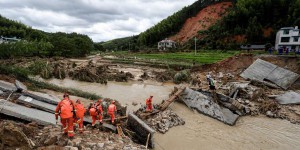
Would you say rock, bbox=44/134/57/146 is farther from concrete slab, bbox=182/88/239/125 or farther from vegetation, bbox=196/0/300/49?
vegetation, bbox=196/0/300/49

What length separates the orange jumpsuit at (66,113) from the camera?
6.59 metres

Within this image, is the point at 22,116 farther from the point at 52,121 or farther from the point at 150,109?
the point at 150,109

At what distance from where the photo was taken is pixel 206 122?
11.8 metres

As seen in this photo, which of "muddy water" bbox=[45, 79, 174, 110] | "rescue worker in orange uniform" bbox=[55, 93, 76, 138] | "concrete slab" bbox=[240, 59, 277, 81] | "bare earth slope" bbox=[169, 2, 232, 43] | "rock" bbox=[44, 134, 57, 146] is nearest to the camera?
"rock" bbox=[44, 134, 57, 146]

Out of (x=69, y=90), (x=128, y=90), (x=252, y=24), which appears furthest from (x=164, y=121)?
(x=252, y=24)

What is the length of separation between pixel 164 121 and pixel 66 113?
578 cm

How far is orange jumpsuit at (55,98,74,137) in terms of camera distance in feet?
21.6

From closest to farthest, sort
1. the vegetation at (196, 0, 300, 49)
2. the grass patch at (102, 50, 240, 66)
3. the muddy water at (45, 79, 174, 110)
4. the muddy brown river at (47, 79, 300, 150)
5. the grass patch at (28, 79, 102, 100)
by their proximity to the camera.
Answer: the muddy brown river at (47, 79, 300, 150) → the grass patch at (28, 79, 102, 100) → the muddy water at (45, 79, 174, 110) → the grass patch at (102, 50, 240, 66) → the vegetation at (196, 0, 300, 49)

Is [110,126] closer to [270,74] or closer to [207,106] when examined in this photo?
[207,106]

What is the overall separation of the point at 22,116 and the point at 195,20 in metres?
77.9

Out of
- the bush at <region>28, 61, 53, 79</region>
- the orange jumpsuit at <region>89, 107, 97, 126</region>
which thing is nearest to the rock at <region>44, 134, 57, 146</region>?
the orange jumpsuit at <region>89, 107, 97, 126</region>

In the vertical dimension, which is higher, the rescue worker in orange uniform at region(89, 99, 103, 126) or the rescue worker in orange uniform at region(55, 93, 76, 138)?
the rescue worker in orange uniform at region(55, 93, 76, 138)

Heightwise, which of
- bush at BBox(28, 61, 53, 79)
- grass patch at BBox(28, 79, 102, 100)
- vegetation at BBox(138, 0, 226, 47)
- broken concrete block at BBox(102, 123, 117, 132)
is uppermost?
vegetation at BBox(138, 0, 226, 47)

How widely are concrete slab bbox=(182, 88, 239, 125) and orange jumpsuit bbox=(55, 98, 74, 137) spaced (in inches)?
342
